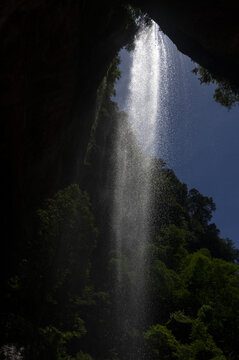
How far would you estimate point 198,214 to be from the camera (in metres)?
42.5

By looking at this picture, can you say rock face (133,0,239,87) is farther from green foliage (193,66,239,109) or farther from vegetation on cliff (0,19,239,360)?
vegetation on cliff (0,19,239,360)

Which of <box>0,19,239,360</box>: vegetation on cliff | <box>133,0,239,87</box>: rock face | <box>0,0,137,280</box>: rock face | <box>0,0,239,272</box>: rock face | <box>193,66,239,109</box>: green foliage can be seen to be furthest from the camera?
<box>193,66,239,109</box>: green foliage

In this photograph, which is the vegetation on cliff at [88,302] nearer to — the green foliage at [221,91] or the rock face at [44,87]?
the rock face at [44,87]

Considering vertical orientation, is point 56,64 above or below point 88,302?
above

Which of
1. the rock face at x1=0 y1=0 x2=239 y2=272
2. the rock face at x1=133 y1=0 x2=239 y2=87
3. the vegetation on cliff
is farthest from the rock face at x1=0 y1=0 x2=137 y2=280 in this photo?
the rock face at x1=133 y1=0 x2=239 y2=87

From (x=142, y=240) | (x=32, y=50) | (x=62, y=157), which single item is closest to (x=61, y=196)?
(x=62, y=157)

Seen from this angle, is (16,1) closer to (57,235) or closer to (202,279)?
(57,235)

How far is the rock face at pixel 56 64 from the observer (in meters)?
6.62

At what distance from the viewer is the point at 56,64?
8.09 metres

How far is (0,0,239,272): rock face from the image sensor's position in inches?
261

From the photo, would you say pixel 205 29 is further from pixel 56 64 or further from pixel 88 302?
pixel 88 302

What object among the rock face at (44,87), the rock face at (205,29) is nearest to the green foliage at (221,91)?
the rock face at (205,29)

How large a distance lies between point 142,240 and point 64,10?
67.5 ft

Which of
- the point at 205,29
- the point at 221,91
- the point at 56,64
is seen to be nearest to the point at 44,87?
the point at 56,64
